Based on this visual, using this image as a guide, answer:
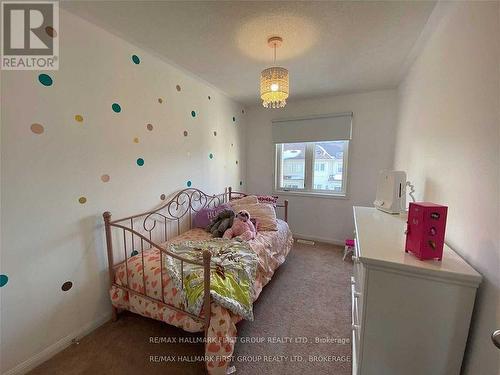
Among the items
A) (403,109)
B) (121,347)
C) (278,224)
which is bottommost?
(121,347)

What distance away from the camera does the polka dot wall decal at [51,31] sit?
1352 mm

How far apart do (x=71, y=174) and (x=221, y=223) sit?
1.36 metres

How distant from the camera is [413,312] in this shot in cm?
90

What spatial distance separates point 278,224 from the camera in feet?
8.91

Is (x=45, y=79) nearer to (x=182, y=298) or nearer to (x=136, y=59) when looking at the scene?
(x=136, y=59)

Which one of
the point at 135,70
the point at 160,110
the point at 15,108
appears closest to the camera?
the point at 15,108

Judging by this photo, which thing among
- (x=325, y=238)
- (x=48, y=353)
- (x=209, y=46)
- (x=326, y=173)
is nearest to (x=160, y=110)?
(x=209, y=46)

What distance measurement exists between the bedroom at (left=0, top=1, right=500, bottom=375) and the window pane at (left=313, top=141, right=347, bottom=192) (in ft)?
3.35

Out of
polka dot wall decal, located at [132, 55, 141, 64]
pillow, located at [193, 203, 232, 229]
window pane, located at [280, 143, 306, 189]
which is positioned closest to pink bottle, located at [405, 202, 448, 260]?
pillow, located at [193, 203, 232, 229]

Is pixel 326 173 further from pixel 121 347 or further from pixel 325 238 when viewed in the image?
pixel 121 347

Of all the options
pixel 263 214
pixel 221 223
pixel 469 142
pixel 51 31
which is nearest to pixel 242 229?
pixel 221 223

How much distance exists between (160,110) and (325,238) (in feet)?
9.46

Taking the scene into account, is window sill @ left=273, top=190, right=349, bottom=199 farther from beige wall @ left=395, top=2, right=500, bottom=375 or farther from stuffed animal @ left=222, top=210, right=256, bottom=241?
beige wall @ left=395, top=2, right=500, bottom=375

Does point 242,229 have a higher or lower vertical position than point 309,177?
lower
